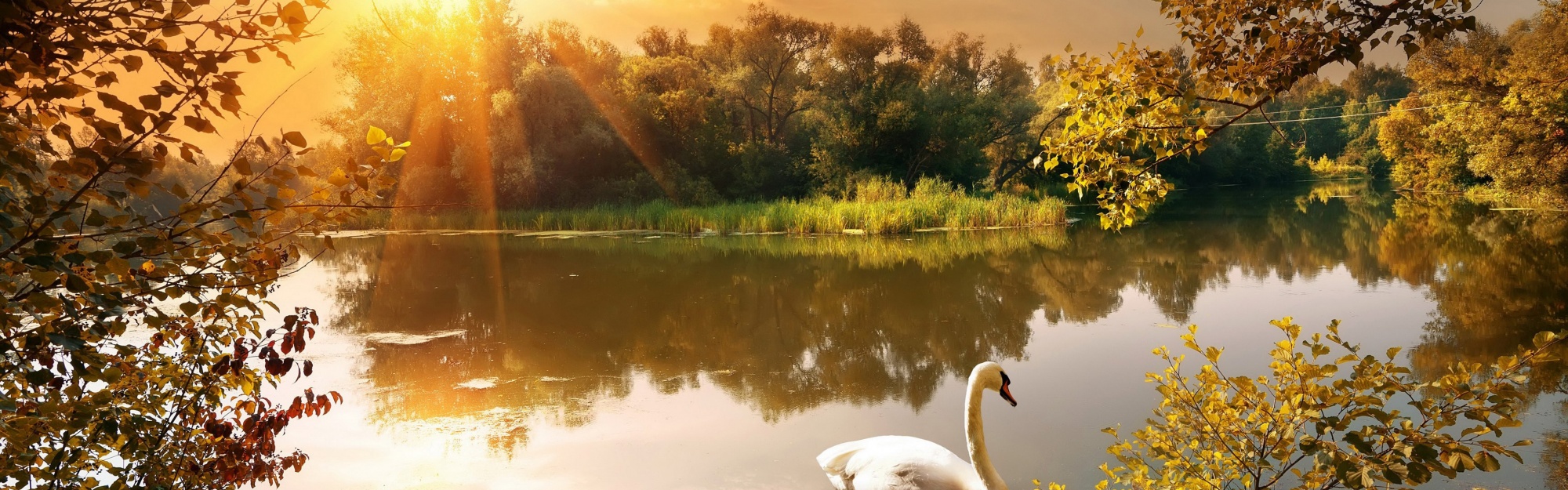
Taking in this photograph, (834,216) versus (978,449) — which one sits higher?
(834,216)

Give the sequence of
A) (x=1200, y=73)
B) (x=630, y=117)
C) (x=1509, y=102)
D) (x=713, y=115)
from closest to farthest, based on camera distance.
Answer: (x=1200, y=73)
(x=1509, y=102)
(x=630, y=117)
(x=713, y=115)

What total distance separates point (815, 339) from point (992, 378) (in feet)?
14.2

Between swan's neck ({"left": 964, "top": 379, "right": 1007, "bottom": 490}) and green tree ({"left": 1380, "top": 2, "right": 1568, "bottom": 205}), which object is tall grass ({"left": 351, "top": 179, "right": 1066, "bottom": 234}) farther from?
swan's neck ({"left": 964, "top": 379, "right": 1007, "bottom": 490})

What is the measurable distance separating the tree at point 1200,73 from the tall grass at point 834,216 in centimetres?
1625

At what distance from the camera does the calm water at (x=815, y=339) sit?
4945mm

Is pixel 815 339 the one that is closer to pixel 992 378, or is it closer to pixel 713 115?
pixel 992 378

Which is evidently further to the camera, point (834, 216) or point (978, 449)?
point (834, 216)

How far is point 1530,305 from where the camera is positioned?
8.59 m

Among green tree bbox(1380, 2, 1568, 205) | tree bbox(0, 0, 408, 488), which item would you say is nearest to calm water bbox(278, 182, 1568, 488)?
tree bbox(0, 0, 408, 488)

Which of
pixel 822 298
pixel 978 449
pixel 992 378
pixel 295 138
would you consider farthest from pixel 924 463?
pixel 822 298

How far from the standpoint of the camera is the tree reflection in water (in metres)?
6.63

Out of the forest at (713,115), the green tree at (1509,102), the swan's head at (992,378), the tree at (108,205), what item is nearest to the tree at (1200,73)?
the swan's head at (992,378)

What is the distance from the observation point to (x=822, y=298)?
10664mm

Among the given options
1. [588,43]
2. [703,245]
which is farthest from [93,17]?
[588,43]
